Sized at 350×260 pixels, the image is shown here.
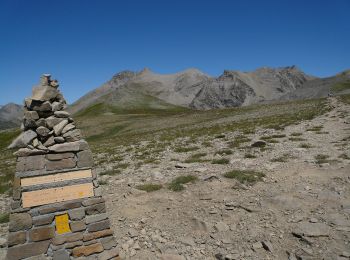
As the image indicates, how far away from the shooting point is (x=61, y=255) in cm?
956

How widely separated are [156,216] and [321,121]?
1017 inches

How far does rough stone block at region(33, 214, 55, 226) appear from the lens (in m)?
9.38

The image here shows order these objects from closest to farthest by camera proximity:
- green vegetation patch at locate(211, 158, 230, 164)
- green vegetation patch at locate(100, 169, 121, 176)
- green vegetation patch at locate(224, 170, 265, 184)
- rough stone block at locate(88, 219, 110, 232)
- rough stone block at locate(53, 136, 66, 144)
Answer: rough stone block at locate(53, 136, 66, 144) < rough stone block at locate(88, 219, 110, 232) < green vegetation patch at locate(224, 170, 265, 184) < green vegetation patch at locate(211, 158, 230, 164) < green vegetation patch at locate(100, 169, 121, 176)

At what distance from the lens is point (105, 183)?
17.1 metres

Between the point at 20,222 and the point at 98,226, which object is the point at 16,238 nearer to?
the point at 20,222

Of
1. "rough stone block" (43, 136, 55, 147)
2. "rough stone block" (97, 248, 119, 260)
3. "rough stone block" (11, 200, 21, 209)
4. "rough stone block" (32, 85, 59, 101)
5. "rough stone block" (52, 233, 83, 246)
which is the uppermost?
"rough stone block" (32, 85, 59, 101)

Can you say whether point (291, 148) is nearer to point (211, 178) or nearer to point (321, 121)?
point (211, 178)

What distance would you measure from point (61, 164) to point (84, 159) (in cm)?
71

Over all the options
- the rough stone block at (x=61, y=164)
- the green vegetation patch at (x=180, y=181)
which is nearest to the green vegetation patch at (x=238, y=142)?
the green vegetation patch at (x=180, y=181)

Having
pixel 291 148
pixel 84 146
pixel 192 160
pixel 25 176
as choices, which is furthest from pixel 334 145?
pixel 25 176

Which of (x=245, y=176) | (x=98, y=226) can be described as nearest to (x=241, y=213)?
(x=245, y=176)

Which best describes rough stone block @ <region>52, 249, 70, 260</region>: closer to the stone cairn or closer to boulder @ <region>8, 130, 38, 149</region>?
the stone cairn

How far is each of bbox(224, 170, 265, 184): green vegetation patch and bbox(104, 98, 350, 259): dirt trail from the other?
12.7 inches

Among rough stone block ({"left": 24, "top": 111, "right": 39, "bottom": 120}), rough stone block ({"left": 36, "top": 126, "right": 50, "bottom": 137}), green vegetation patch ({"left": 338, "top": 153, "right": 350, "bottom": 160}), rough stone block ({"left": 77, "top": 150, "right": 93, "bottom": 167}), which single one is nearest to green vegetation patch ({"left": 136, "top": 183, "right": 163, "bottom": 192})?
rough stone block ({"left": 77, "top": 150, "right": 93, "bottom": 167})
